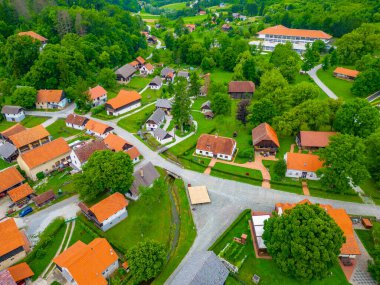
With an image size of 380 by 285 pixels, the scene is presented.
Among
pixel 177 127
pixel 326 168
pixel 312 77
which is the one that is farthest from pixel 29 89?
pixel 312 77

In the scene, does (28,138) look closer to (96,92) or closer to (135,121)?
(135,121)

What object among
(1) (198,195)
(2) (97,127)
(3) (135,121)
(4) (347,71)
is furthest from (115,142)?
(4) (347,71)

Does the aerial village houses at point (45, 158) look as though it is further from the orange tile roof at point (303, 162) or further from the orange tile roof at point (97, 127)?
the orange tile roof at point (303, 162)

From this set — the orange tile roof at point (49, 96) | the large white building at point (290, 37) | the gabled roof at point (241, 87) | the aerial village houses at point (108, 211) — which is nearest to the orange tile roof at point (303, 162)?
the aerial village houses at point (108, 211)

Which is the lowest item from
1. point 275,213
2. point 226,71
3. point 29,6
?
point 226,71

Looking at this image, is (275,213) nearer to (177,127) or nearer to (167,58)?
(177,127)

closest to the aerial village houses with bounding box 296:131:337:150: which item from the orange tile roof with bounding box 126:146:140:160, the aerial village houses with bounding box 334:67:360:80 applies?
the orange tile roof with bounding box 126:146:140:160
